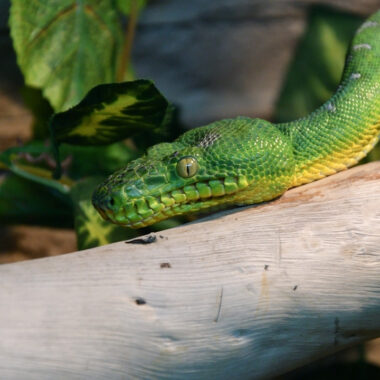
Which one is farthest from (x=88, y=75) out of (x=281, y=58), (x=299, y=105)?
(x=281, y=58)

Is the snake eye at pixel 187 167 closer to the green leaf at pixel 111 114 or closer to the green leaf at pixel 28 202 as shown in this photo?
the green leaf at pixel 111 114

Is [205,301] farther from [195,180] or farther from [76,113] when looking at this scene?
[76,113]

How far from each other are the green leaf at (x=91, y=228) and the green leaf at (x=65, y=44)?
44 centimetres

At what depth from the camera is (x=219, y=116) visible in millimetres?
4668

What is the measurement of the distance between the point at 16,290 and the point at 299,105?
2.71 m

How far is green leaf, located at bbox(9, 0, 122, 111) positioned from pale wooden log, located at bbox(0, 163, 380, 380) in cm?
102

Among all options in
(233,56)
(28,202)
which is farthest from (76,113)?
(233,56)

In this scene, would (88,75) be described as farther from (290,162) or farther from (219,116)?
(219,116)

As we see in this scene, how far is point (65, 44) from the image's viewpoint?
2475mm

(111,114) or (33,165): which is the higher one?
(111,114)

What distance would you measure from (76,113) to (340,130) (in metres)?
1.06

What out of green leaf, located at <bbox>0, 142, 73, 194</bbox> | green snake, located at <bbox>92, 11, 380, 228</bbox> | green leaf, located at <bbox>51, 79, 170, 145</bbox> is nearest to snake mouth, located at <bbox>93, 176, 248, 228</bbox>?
green snake, located at <bbox>92, 11, 380, 228</bbox>

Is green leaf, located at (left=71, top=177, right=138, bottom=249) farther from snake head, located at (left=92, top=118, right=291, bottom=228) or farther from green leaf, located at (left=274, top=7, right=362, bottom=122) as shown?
green leaf, located at (left=274, top=7, right=362, bottom=122)

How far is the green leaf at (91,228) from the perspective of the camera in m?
2.34
